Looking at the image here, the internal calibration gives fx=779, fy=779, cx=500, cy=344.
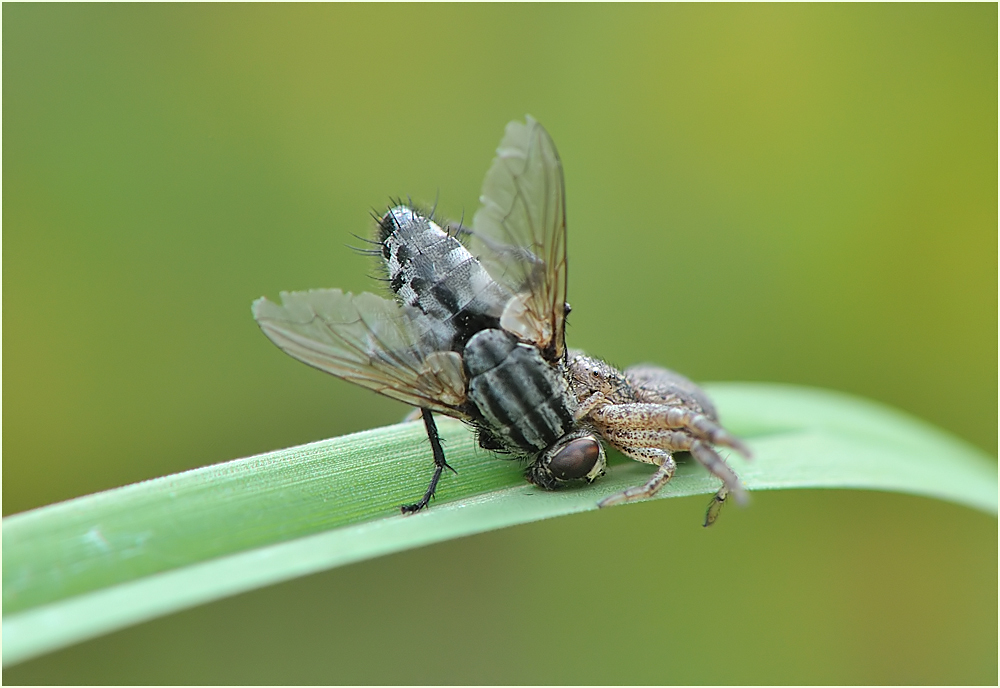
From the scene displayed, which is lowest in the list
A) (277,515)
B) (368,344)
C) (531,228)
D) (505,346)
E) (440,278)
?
(277,515)

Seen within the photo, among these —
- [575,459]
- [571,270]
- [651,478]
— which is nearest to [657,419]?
[651,478]

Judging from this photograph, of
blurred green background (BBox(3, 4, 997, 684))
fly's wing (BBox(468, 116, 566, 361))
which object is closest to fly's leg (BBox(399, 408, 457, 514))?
fly's wing (BBox(468, 116, 566, 361))

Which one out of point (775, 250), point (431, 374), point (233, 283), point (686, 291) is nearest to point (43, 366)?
point (233, 283)

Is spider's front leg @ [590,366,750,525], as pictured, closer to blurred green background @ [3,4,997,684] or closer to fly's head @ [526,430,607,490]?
fly's head @ [526,430,607,490]

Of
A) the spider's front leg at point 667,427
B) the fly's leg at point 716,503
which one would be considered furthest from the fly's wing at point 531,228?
the fly's leg at point 716,503

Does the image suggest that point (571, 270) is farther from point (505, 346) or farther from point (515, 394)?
point (515, 394)

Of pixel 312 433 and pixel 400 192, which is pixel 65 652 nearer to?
pixel 312 433
